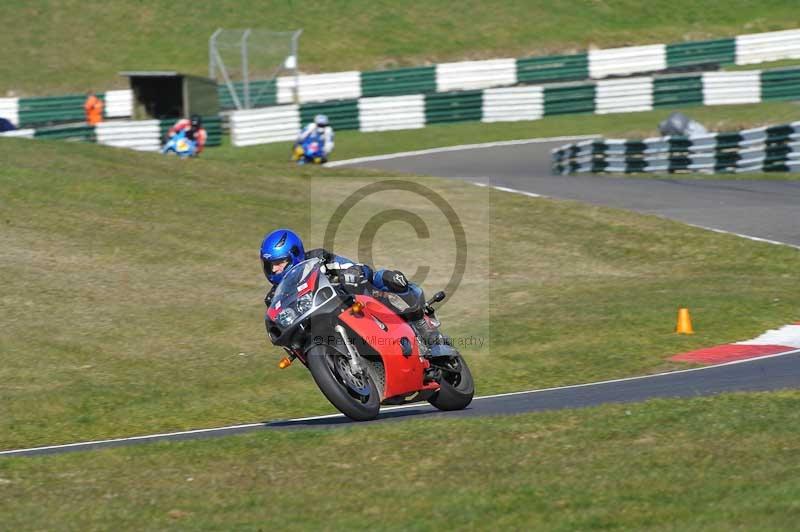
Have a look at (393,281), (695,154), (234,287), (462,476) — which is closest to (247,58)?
(695,154)

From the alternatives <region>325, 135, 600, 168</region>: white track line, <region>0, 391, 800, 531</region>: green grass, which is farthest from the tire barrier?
<region>0, 391, 800, 531</region>: green grass

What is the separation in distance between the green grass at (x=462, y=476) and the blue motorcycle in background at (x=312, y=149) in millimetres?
19547

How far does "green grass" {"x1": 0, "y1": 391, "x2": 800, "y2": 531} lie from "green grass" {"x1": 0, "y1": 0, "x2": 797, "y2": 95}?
116ft

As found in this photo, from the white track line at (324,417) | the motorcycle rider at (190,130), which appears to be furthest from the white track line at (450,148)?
the white track line at (324,417)

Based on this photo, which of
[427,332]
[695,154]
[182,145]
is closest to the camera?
[427,332]

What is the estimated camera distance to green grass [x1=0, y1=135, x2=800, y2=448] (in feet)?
39.7

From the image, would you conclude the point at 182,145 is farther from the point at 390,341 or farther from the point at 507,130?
the point at 390,341

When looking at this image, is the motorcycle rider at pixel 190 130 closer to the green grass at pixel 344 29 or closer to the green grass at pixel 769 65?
the green grass at pixel 344 29

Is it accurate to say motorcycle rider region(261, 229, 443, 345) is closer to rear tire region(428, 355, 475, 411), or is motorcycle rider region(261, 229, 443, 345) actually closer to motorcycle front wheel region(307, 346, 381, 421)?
motorcycle front wheel region(307, 346, 381, 421)

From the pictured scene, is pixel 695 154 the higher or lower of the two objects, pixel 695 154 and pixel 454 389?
the higher

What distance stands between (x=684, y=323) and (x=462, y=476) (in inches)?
265

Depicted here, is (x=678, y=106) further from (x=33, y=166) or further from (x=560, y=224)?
(x=33, y=166)

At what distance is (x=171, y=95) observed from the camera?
113 feet

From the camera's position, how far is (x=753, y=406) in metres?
8.52
